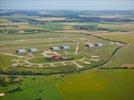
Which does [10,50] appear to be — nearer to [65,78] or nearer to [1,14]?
[65,78]

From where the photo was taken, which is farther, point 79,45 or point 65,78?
point 79,45

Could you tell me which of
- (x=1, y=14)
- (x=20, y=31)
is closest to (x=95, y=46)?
(x=20, y=31)

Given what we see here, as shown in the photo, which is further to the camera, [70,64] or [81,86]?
[70,64]

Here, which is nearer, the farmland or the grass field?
the grass field

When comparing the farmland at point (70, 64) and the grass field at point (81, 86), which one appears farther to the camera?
the farmland at point (70, 64)

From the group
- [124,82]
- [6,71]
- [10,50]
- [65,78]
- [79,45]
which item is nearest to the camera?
[124,82]

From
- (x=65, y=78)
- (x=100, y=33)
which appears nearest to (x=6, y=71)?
(x=65, y=78)

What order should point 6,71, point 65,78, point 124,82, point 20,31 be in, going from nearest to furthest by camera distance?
point 124,82
point 65,78
point 6,71
point 20,31
